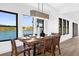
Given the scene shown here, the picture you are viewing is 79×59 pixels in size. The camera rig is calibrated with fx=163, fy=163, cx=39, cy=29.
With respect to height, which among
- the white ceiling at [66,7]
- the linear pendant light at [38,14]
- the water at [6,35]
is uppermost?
the white ceiling at [66,7]

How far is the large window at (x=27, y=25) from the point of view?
443 centimetres

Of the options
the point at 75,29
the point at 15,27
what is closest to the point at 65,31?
the point at 75,29

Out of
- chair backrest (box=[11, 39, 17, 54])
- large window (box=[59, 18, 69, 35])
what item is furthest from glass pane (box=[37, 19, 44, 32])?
chair backrest (box=[11, 39, 17, 54])

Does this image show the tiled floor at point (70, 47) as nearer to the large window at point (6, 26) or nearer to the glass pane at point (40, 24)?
the glass pane at point (40, 24)

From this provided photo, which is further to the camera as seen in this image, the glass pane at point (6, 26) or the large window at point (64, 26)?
the large window at point (64, 26)

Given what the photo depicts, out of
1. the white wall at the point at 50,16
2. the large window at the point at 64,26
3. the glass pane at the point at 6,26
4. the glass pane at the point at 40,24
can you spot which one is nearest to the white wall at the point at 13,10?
the white wall at the point at 50,16

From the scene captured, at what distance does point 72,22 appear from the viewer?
445 centimetres

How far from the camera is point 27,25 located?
14.6 feet

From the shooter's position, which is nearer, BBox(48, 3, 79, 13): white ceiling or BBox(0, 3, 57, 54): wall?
BBox(48, 3, 79, 13): white ceiling

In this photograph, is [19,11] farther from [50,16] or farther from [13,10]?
[50,16]

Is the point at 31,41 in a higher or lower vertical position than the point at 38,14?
lower

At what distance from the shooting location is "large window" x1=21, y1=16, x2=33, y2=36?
4.43 meters

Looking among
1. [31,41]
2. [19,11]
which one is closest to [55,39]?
[31,41]

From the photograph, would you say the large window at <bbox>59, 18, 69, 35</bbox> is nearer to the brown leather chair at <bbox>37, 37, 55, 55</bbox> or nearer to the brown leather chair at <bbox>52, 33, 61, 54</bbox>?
the brown leather chair at <bbox>52, 33, 61, 54</bbox>
